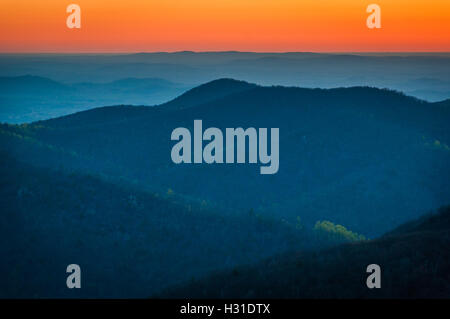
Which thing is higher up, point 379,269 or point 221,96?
point 221,96

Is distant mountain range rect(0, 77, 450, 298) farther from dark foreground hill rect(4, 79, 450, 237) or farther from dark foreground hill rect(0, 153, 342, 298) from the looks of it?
dark foreground hill rect(4, 79, 450, 237)

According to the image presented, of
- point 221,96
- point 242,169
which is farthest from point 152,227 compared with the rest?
point 221,96

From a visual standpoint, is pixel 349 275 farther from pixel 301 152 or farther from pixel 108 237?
pixel 301 152

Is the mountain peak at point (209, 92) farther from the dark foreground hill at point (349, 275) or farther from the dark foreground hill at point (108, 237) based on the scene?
the dark foreground hill at point (349, 275)

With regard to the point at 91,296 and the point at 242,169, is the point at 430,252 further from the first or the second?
the point at 242,169

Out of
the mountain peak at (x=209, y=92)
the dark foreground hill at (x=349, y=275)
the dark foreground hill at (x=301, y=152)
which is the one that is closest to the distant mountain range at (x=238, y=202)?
the dark foreground hill at (x=349, y=275)

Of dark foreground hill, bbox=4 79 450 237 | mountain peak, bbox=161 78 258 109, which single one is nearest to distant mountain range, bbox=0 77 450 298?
dark foreground hill, bbox=4 79 450 237
